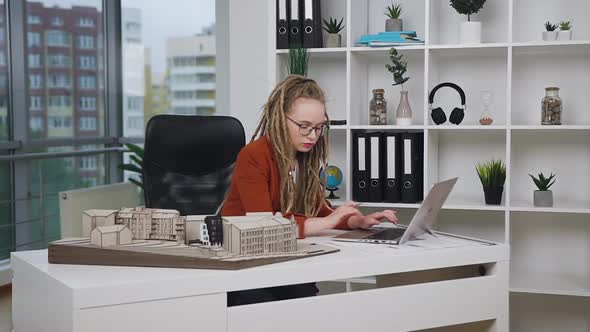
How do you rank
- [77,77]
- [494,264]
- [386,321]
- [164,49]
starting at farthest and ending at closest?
1. [164,49]
2. [77,77]
3. [494,264]
4. [386,321]

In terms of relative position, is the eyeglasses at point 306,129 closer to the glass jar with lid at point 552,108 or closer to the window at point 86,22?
the glass jar with lid at point 552,108

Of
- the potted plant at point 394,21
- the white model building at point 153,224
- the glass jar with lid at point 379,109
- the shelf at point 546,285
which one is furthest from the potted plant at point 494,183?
the white model building at point 153,224

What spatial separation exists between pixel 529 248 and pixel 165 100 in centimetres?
313

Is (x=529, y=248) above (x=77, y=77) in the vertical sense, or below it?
below

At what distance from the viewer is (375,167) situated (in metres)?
3.55

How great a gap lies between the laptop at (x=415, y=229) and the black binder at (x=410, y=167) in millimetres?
1197

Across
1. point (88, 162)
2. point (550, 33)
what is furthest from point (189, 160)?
point (88, 162)

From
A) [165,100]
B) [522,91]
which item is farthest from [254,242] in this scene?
[165,100]

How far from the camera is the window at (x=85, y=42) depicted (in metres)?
5.38

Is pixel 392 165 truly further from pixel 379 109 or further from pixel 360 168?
pixel 379 109

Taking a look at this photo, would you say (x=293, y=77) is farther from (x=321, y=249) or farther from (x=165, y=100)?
(x=165, y=100)

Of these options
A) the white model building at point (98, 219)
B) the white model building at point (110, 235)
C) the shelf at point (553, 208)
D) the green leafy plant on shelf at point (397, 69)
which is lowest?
the shelf at point (553, 208)

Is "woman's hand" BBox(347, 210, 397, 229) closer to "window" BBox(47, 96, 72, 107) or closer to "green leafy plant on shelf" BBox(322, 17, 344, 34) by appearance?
"green leafy plant on shelf" BBox(322, 17, 344, 34)

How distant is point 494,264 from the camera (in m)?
2.09
